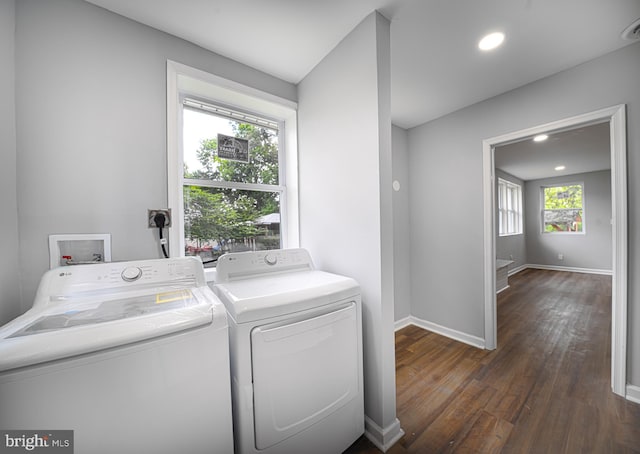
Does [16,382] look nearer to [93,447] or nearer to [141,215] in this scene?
[93,447]

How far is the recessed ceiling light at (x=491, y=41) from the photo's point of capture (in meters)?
1.49

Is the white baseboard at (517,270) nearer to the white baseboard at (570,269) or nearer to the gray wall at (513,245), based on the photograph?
the gray wall at (513,245)

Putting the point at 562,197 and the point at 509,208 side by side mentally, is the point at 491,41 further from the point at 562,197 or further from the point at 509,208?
the point at 562,197

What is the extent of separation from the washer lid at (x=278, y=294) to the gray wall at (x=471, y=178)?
175 cm

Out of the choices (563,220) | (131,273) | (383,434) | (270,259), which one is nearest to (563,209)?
(563,220)

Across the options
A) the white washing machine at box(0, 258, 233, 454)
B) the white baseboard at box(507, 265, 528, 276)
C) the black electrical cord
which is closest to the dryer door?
the white washing machine at box(0, 258, 233, 454)

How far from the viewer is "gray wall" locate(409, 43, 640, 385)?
155cm

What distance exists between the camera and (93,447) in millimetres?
681

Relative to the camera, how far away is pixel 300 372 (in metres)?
1.06

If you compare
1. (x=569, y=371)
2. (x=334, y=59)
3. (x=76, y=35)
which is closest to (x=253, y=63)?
(x=334, y=59)

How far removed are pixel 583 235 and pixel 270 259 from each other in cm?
771

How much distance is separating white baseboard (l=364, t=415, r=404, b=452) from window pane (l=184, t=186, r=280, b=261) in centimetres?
144

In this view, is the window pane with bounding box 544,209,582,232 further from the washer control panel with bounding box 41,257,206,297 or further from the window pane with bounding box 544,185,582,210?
the washer control panel with bounding box 41,257,206,297

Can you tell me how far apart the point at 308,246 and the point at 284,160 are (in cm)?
87
